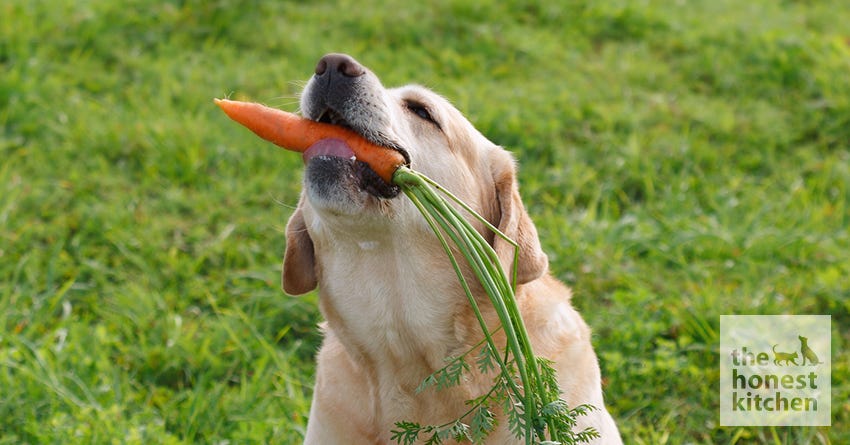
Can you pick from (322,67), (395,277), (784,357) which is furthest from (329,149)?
(784,357)

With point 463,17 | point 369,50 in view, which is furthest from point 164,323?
point 463,17

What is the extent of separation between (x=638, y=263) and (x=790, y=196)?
1377mm

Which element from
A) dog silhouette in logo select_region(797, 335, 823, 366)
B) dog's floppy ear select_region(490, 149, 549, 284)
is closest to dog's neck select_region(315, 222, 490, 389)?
dog's floppy ear select_region(490, 149, 549, 284)

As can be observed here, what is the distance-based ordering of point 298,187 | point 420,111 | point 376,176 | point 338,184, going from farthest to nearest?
point 298,187
point 420,111
point 376,176
point 338,184

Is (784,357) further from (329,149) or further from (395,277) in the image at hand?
(329,149)

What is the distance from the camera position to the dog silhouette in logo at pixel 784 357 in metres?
4.57

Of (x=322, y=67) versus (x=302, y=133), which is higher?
(x=322, y=67)

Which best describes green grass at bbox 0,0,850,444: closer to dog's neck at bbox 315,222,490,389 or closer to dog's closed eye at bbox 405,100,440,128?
dog's neck at bbox 315,222,490,389

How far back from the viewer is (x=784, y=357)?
460 cm

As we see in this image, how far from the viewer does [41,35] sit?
7.50 metres

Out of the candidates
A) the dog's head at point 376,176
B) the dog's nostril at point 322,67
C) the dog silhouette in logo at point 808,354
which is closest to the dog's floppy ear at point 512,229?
the dog's head at point 376,176

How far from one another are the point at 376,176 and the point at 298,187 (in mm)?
3037

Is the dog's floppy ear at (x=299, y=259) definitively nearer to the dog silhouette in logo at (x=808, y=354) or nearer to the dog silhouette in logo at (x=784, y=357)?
the dog silhouette in logo at (x=784, y=357)

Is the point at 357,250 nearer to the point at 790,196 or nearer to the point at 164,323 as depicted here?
the point at 164,323
